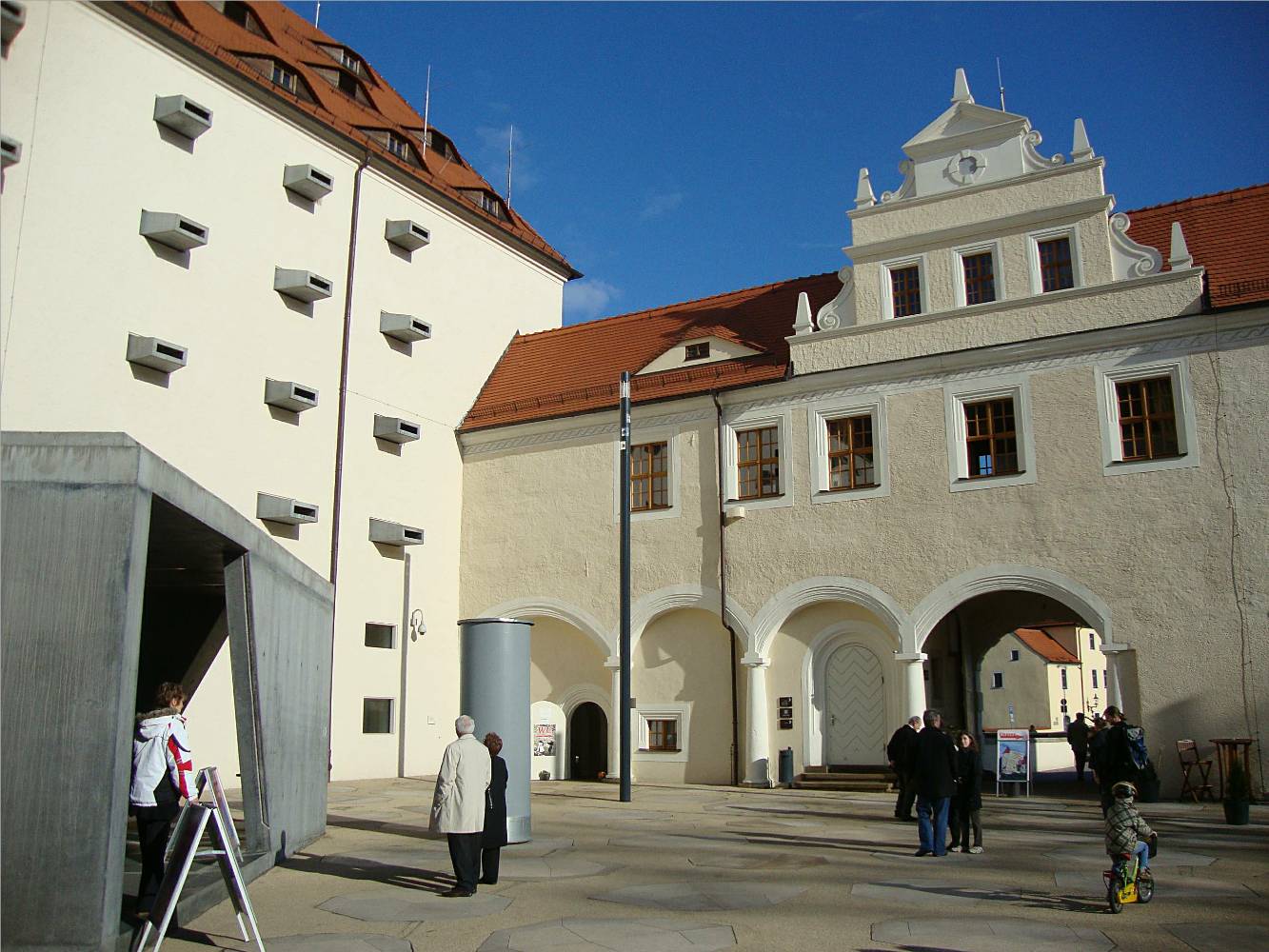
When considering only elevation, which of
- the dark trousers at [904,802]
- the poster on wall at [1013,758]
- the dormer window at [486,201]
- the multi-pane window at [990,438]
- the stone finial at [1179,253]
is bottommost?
the dark trousers at [904,802]

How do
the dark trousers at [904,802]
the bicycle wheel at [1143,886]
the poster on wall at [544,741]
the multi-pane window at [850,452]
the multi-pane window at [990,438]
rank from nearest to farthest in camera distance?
the bicycle wheel at [1143,886] → the dark trousers at [904,802] → the multi-pane window at [990,438] → the multi-pane window at [850,452] → the poster on wall at [544,741]

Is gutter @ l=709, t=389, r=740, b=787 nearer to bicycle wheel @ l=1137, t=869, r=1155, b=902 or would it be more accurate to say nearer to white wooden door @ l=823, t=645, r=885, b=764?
white wooden door @ l=823, t=645, r=885, b=764

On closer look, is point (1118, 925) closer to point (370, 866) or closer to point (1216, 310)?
point (370, 866)

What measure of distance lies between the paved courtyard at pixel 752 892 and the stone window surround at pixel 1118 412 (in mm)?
6854

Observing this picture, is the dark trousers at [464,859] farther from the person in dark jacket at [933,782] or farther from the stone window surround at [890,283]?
the stone window surround at [890,283]

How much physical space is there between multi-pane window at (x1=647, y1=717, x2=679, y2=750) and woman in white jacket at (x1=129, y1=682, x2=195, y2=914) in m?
18.6

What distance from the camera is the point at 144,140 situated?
2245 centimetres

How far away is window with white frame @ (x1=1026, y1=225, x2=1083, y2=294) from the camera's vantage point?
74.9ft

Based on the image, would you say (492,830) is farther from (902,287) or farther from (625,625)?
(902,287)

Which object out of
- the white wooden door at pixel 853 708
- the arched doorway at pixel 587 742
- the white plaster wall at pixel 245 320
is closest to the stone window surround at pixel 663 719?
the arched doorway at pixel 587 742

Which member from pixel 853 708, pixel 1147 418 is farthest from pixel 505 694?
pixel 1147 418

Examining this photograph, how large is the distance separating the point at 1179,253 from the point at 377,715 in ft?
63.3

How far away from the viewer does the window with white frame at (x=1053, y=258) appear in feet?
74.9

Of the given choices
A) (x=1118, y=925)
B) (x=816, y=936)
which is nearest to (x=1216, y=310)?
(x=1118, y=925)
